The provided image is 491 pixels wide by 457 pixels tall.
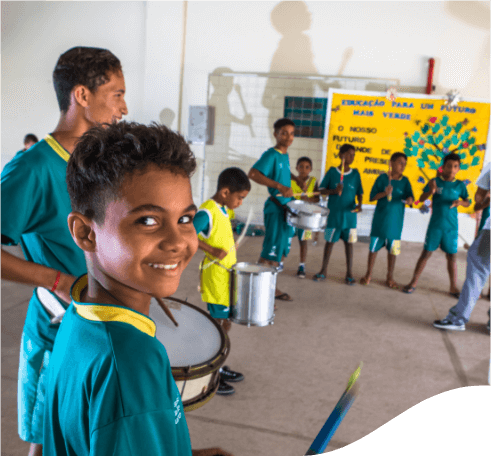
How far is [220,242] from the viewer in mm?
2430

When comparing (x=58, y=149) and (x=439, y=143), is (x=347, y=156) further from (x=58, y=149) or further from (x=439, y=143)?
(x=58, y=149)

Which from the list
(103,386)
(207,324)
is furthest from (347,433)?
(103,386)

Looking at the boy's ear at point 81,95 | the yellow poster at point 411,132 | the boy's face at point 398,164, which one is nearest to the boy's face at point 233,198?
the boy's ear at point 81,95

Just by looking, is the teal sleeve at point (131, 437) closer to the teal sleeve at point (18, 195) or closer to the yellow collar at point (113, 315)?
the yellow collar at point (113, 315)

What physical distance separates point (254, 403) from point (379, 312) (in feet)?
5.90

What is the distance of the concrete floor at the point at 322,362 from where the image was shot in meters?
2.17

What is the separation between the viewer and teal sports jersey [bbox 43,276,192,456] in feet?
1.72

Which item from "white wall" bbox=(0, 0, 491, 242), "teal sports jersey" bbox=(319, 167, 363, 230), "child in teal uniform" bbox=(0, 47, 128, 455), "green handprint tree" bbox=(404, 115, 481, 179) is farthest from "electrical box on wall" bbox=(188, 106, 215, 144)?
"child in teal uniform" bbox=(0, 47, 128, 455)

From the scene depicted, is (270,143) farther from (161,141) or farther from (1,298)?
(161,141)

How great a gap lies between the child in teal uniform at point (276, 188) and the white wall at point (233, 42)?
8.10 feet

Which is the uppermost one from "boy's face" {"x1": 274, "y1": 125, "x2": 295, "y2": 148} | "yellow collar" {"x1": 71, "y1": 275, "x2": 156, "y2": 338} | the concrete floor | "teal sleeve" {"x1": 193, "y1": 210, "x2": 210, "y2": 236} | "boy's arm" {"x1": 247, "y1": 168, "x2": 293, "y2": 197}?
"boy's face" {"x1": 274, "y1": 125, "x2": 295, "y2": 148}

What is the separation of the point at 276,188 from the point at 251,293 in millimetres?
1503

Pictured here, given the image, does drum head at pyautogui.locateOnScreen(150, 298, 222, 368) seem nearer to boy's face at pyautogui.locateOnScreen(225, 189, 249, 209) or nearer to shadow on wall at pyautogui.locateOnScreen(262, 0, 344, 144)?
boy's face at pyautogui.locateOnScreen(225, 189, 249, 209)

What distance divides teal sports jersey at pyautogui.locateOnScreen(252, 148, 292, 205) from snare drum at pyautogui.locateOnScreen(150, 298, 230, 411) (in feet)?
7.52
